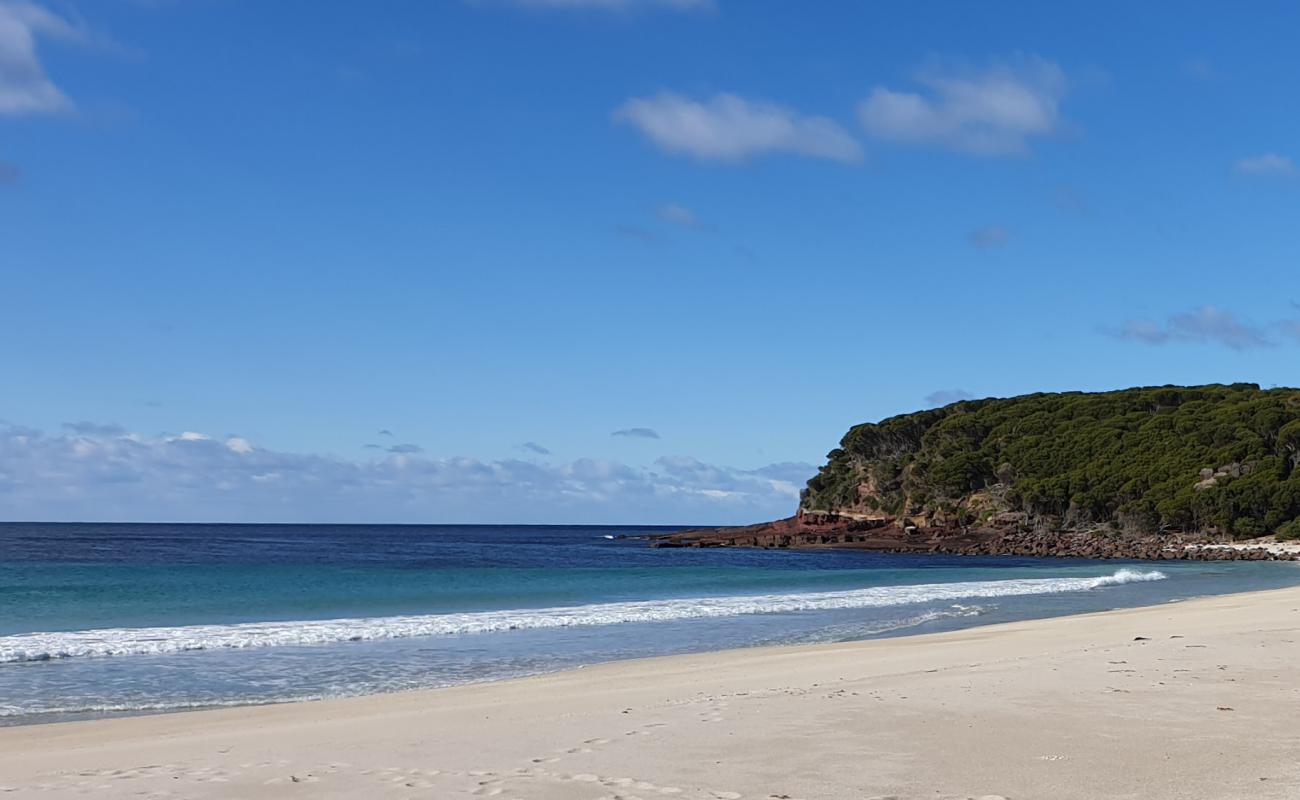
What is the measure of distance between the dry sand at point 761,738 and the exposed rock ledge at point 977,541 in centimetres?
6391

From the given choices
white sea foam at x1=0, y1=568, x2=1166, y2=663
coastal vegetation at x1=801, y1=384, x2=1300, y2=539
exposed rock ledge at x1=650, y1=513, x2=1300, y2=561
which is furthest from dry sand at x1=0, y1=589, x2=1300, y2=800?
coastal vegetation at x1=801, y1=384, x2=1300, y2=539

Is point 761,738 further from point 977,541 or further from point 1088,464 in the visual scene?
point 1088,464

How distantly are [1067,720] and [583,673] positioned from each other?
7807 millimetres

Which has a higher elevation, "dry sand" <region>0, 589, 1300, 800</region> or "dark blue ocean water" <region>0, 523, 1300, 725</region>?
"dry sand" <region>0, 589, 1300, 800</region>

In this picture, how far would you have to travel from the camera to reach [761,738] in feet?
31.5

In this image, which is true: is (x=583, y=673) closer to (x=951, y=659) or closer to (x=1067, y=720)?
(x=951, y=659)

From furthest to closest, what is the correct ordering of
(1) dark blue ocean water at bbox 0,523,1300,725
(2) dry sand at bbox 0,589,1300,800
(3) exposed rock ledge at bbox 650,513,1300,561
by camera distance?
(3) exposed rock ledge at bbox 650,513,1300,561 → (1) dark blue ocean water at bbox 0,523,1300,725 → (2) dry sand at bbox 0,589,1300,800

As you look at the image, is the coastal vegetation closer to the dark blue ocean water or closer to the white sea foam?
the dark blue ocean water

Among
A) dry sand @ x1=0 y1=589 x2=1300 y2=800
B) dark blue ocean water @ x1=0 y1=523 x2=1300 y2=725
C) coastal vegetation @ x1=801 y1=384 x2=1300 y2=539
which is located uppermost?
coastal vegetation @ x1=801 y1=384 x2=1300 y2=539

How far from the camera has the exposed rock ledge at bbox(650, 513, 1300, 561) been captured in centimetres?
7275

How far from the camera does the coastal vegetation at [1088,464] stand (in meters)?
82.8

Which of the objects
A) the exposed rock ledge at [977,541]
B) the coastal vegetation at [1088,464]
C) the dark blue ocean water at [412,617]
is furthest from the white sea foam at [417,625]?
the coastal vegetation at [1088,464]

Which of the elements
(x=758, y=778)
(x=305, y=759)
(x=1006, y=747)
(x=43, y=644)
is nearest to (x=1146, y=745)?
(x=1006, y=747)

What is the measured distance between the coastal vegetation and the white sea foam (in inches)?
2078
